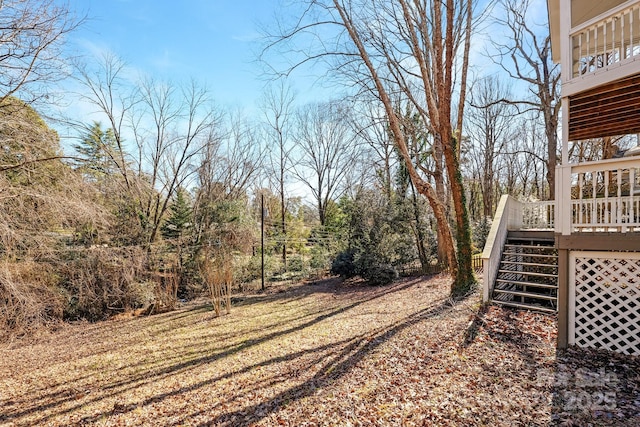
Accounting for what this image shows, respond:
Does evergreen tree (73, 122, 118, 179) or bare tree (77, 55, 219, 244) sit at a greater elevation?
bare tree (77, 55, 219, 244)

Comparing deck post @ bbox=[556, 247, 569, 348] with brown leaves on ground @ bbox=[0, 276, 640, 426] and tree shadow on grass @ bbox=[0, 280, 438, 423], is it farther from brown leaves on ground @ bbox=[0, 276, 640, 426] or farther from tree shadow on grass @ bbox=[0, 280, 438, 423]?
tree shadow on grass @ bbox=[0, 280, 438, 423]

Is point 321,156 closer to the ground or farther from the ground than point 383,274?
farther from the ground

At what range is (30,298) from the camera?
702 cm

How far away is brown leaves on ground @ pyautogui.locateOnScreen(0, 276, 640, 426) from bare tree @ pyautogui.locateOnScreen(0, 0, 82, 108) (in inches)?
220

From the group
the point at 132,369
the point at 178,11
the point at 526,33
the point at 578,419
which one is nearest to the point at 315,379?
the point at 578,419

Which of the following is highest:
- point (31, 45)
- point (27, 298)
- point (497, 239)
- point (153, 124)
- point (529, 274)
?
point (153, 124)

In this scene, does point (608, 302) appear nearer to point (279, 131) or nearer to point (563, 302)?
point (563, 302)

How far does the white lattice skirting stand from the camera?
13.1 feet

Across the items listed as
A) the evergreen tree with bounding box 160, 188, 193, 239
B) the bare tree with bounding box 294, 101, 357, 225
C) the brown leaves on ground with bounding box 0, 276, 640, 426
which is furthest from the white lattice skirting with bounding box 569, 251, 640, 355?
the bare tree with bounding box 294, 101, 357, 225

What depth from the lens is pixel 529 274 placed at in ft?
20.4

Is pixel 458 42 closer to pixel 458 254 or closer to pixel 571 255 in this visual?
pixel 458 254

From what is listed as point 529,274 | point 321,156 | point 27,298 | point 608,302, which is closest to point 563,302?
point 608,302

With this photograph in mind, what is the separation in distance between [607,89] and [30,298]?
11298mm

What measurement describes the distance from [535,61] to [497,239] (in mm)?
10854
